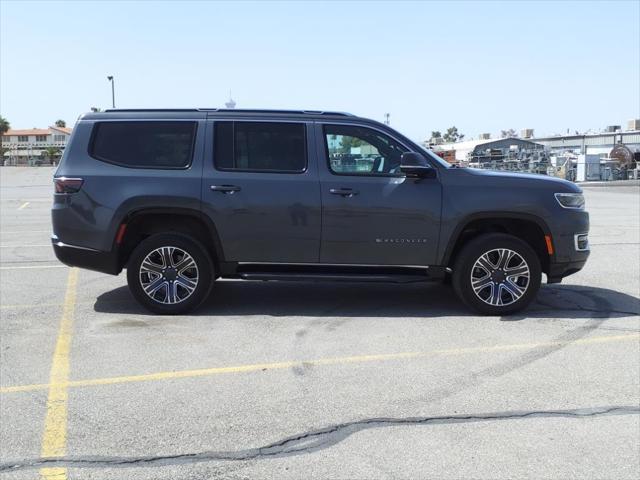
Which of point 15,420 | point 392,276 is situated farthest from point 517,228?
point 15,420

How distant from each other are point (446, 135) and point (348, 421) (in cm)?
13741

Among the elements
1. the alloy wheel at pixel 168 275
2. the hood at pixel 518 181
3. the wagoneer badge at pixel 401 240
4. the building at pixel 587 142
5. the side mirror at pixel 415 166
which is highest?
the building at pixel 587 142

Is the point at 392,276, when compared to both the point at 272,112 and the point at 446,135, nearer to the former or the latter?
the point at 272,112

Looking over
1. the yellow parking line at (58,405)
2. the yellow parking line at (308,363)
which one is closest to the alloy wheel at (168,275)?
the yellow parking line at (58,405)

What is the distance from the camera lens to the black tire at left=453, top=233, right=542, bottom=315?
6266mm

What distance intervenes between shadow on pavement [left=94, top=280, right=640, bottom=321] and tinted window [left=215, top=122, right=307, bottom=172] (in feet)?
5.06

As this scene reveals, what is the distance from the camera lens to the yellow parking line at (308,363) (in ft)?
14.8

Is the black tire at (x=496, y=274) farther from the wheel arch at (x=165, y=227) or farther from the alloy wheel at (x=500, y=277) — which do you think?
the wheel arch at (x=165, y=227)

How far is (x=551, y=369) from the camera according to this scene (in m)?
4.80

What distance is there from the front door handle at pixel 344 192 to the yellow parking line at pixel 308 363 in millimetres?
1761

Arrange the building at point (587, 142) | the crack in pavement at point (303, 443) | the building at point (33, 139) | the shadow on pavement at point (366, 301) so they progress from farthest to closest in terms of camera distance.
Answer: the building at point (33, 139)
the building at point (587, 142)
the shadow on pavement at point (366, 301)
the crack in pavement at point (303, 443)

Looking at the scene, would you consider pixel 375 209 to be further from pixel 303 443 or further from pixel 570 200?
pixel 303 443

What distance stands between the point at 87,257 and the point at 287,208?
2113 millimetres

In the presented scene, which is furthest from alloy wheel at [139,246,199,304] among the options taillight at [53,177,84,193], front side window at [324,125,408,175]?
front side window at [324,125,408,175]
